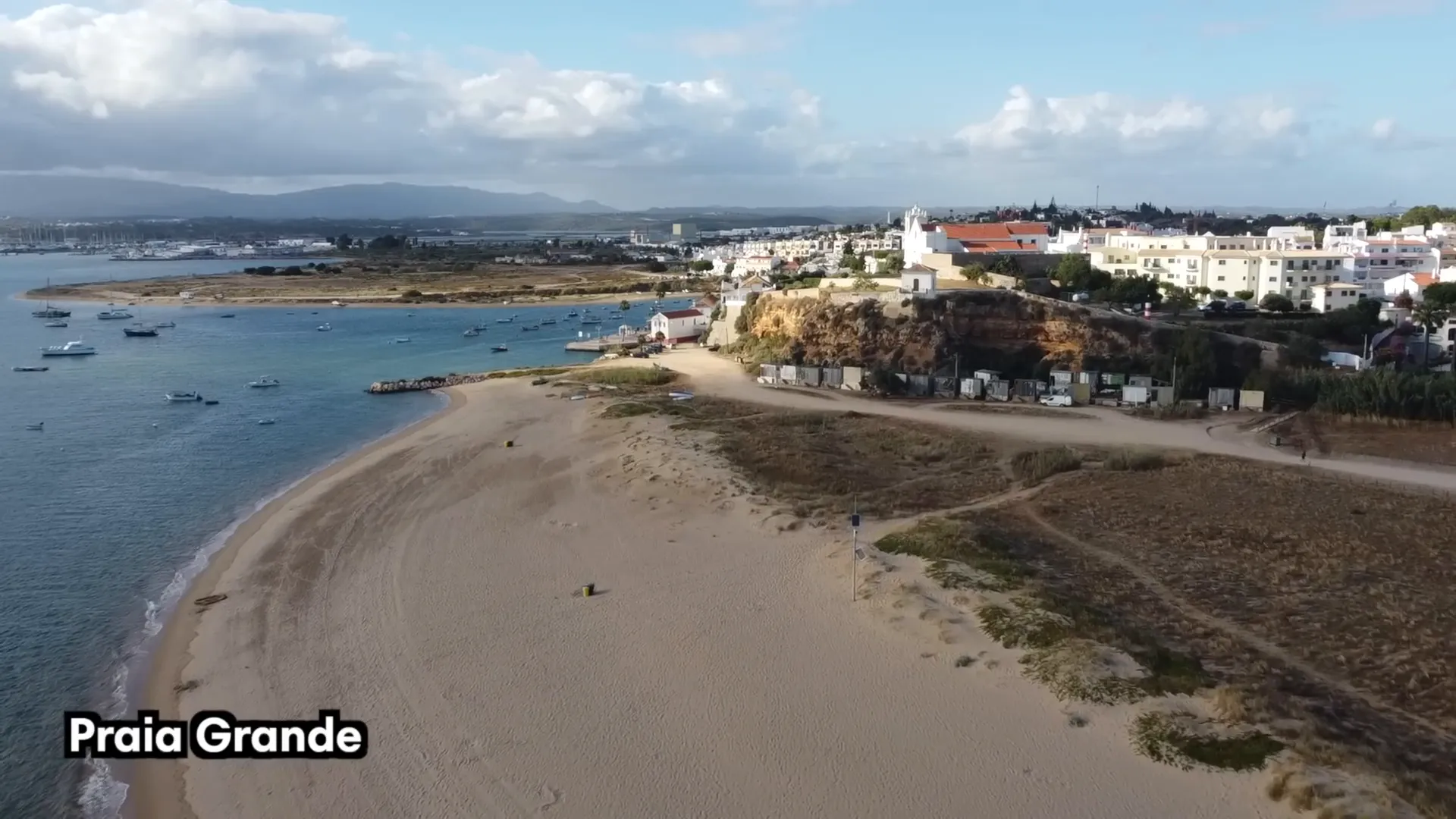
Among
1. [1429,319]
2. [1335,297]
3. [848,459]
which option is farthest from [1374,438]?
[1335,297]

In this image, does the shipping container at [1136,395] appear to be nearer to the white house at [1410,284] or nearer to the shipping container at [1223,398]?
the shipping container at [1223,398]

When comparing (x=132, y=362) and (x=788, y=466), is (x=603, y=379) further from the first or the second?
(x=132, y=362)

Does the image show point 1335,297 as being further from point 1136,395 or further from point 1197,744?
point 1197,744

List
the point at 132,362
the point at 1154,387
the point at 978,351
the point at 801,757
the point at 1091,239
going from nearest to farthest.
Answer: the point at 801,757 < the point at 1154,387 < the point at 978,351 < the point at 132,362 < the point at 1091,239

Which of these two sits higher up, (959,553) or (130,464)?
(959,553)

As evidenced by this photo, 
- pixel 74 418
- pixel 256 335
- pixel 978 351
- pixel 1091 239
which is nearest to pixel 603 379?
pixel 978 351

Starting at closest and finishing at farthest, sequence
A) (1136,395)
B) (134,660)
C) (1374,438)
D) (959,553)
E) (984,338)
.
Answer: (134,660), (959,553), (1374,438), (1136,395), (984,338)

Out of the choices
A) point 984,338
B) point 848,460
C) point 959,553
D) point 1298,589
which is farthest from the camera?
point 984,338
